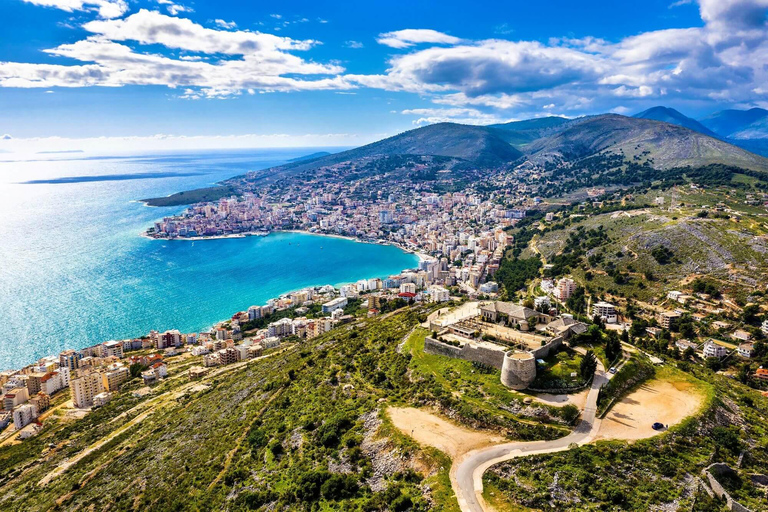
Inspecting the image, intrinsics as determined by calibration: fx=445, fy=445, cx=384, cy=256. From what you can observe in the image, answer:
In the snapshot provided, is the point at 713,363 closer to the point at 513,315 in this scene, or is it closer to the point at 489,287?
the point at 513,315

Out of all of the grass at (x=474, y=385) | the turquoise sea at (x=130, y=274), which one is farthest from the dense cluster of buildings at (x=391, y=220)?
the grass at (x=474, y=385)

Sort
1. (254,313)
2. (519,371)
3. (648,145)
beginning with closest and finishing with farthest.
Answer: (519,371) → (254,313) → (648,145)

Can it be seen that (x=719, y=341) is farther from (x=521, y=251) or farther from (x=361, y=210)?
(x=361, y=210)

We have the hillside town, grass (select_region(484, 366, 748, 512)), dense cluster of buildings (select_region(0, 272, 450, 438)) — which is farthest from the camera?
the hillside town

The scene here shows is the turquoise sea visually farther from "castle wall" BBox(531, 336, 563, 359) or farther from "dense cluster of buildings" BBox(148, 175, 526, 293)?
"castle wall" BBox(531, 336, 563, 359)

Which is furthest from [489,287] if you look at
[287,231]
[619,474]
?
[287,231]

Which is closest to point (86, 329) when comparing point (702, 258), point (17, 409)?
point (17, 409)

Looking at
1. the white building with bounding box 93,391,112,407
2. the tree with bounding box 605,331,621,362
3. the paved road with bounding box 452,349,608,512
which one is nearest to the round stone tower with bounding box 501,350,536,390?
the paved road with bounding box 452,349,608,512
